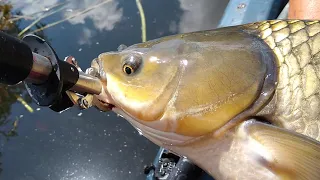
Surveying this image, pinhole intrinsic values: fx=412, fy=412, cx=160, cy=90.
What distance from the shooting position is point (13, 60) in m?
0.86

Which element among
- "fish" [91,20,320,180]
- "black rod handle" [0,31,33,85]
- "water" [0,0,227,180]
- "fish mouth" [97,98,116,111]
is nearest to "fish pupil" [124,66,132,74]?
"fish" [91,20,320,180]

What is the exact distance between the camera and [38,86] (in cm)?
97

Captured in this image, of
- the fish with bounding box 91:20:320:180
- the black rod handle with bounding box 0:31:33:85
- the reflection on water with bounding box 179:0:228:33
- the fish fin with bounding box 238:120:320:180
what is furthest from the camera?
the reflection on water with bounding box 179:0:228:33

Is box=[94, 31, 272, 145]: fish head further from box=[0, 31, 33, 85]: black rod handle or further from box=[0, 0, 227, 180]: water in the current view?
box=[0, 0, 227, 180]: water

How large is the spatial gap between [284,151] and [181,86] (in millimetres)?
342

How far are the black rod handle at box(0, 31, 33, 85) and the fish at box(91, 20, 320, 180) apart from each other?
0.36 metres

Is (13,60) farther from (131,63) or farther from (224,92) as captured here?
(224,92)

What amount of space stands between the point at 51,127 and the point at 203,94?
5.84ft

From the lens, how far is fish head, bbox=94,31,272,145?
3.90ft

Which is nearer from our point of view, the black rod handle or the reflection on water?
the black rod handle

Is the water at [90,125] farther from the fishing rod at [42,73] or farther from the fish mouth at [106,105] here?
the fishing rod at [42,73]

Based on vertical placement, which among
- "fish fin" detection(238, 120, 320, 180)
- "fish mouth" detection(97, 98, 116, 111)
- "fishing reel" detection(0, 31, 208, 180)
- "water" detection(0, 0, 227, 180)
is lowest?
"water" detection(0, 0, 227, 180)

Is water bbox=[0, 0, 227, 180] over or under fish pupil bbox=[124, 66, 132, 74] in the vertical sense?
under

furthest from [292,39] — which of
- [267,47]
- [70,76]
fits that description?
[70,76]
